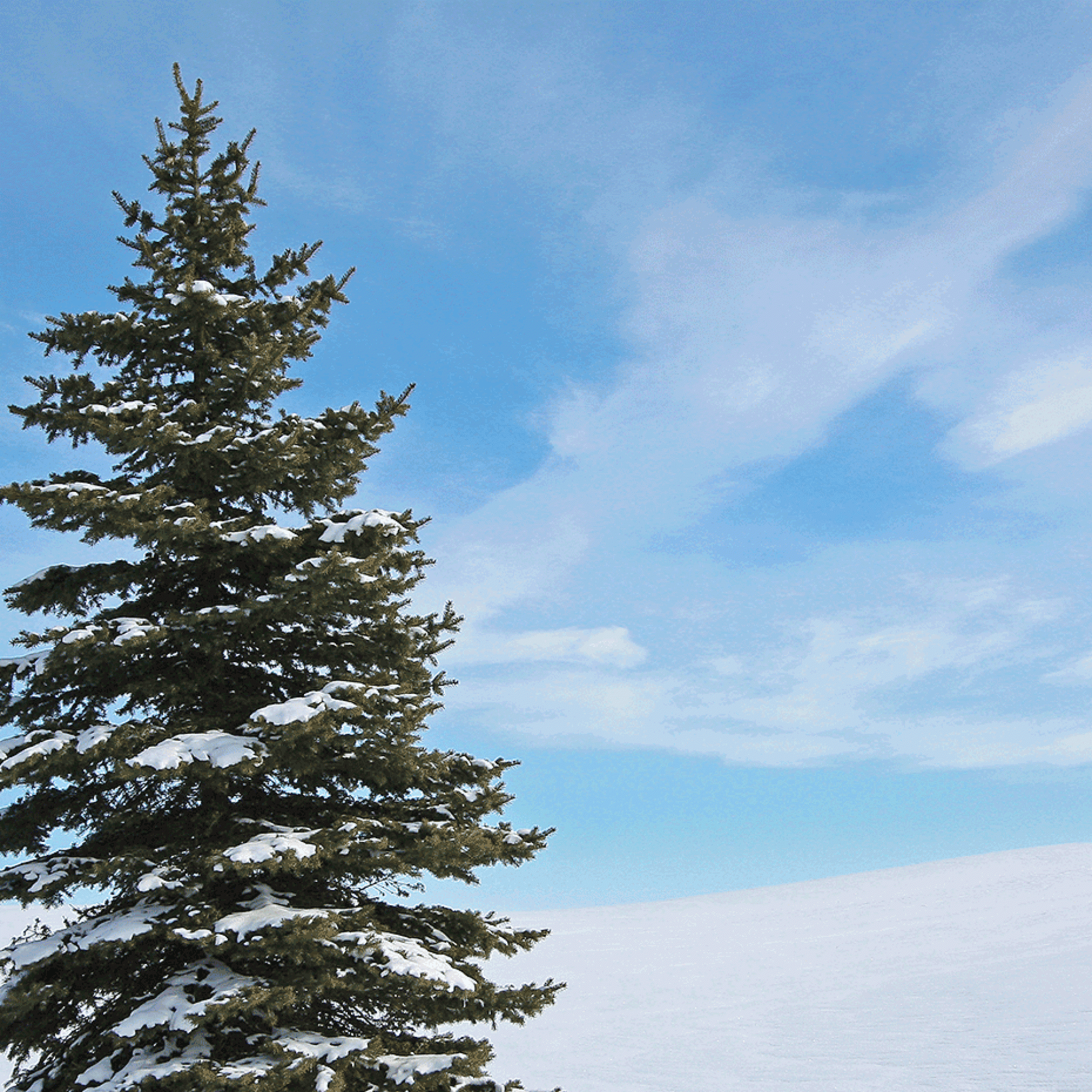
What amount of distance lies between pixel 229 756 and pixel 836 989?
74.4 feet

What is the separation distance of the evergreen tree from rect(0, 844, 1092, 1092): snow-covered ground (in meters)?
12.5

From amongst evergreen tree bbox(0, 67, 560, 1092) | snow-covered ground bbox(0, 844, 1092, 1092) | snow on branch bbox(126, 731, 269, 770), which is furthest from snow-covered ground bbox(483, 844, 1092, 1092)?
snow on branch bbox(126, 731, 269, 770)

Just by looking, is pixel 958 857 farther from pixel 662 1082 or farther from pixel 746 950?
pixel 662 1082

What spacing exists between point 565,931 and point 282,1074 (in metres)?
32.1

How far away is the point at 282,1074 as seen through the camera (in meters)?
5.96

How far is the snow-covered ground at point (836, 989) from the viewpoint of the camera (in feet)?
56.9

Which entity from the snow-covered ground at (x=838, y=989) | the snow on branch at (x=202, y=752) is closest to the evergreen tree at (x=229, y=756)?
the snow on branch at (x=202, y=752)

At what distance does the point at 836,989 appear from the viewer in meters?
24.2

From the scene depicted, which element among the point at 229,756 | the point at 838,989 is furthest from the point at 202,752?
the point at 838,989

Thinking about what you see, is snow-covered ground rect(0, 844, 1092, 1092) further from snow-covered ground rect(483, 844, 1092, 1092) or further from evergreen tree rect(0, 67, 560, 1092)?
evergreen tree rect(0, 67, 560, 1092)

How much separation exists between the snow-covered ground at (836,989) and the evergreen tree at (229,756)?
41.1 ft

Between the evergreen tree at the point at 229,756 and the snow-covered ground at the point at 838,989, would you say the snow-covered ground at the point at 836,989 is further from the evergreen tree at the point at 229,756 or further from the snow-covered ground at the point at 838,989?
the evergreen tree at the point at 229,756

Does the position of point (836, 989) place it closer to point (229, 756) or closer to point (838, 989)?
point (838, 989)

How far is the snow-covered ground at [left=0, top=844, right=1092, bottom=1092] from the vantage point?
56.9 feet
